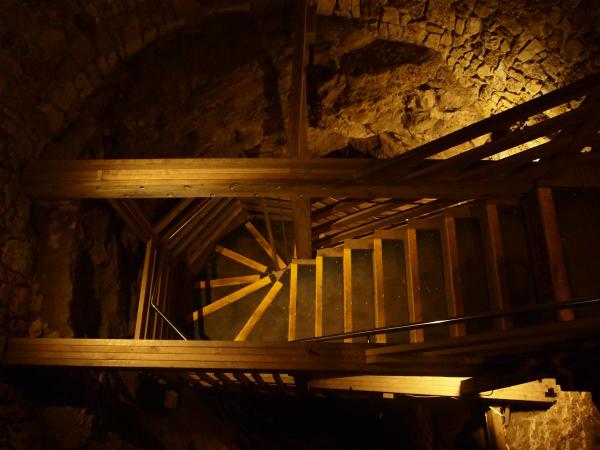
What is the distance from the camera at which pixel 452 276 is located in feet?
15.9

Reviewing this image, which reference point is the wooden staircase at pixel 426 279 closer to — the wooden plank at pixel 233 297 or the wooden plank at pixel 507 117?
the wooden plank at pixel 233 297

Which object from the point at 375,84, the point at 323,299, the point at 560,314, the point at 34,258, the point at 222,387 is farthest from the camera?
the point at 323,299

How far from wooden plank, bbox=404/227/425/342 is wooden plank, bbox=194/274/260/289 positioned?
3.30 m

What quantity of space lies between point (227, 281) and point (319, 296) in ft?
8.18

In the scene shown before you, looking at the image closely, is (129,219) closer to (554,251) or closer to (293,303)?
(293,303)

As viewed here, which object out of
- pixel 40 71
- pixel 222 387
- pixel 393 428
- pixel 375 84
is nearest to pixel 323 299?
pixel 222 387

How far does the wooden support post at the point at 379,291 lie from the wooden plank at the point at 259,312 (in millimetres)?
2293

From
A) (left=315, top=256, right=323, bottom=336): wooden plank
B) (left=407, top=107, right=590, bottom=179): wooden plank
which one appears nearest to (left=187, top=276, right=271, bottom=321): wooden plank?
(left=315, top=256, right=323, bottom=336): wooden plank

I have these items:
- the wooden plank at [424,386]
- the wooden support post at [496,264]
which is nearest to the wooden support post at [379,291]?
the wooden plank at [424,386]

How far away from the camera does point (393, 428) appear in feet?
22.2

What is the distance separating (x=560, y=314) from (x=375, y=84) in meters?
3.31

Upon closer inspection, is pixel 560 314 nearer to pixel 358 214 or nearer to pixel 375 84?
pixel 358 214

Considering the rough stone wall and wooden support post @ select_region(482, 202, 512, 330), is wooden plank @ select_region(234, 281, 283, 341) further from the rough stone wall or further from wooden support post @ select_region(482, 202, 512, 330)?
the rough stone wall

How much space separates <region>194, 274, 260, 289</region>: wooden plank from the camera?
7.99 metres
